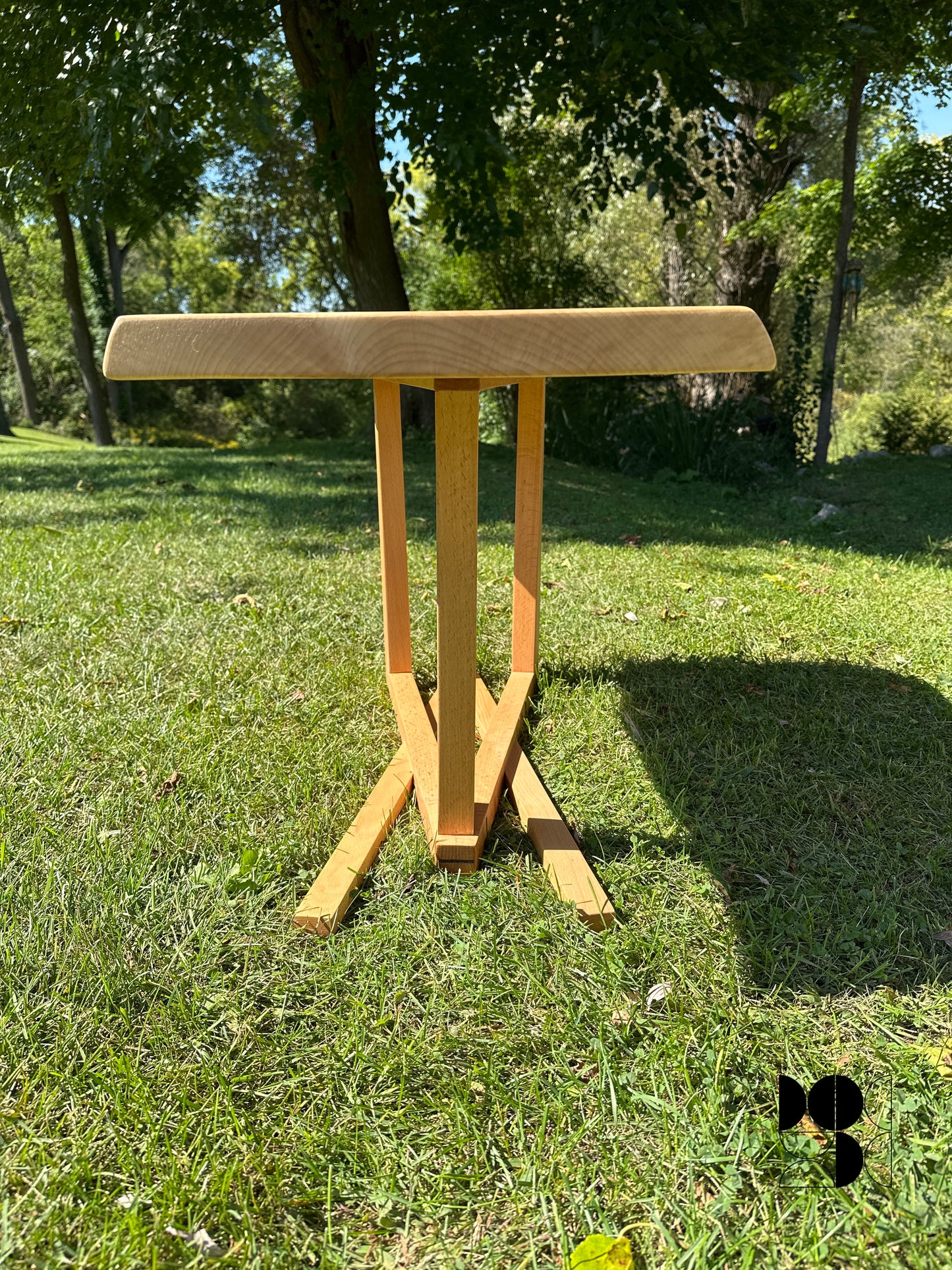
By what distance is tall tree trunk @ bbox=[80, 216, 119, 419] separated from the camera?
15.8m

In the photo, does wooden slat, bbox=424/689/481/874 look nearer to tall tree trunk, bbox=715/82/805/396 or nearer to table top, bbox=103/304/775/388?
table top, bbox=103/304/775/388

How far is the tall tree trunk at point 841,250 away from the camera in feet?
25.7

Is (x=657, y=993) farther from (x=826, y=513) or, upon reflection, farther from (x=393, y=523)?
(x=826, y=513)

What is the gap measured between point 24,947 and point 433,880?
773 mm

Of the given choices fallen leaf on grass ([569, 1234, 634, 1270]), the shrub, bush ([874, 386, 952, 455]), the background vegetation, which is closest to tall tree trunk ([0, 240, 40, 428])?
the background vegetation

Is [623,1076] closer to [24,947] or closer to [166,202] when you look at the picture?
[24,947]

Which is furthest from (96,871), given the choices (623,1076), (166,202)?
(166,202)

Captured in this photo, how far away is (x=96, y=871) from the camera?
5.79 ft

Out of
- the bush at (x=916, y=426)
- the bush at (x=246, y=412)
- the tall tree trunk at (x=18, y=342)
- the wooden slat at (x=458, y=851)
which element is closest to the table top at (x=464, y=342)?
the wooden slat at (x=458, y=851)

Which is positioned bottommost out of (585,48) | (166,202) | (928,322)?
(928,322)

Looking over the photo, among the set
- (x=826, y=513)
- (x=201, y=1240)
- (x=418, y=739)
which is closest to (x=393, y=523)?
(x=418, y=739)

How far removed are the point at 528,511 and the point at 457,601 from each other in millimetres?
944

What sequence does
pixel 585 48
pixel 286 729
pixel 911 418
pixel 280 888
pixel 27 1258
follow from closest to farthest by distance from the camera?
1. pixel 27 1258
2. pixel 280 888
3. pixel 286 729
4. pixel 585 48
5. pixel 911 418

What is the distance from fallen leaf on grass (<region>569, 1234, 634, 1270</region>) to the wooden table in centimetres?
63
